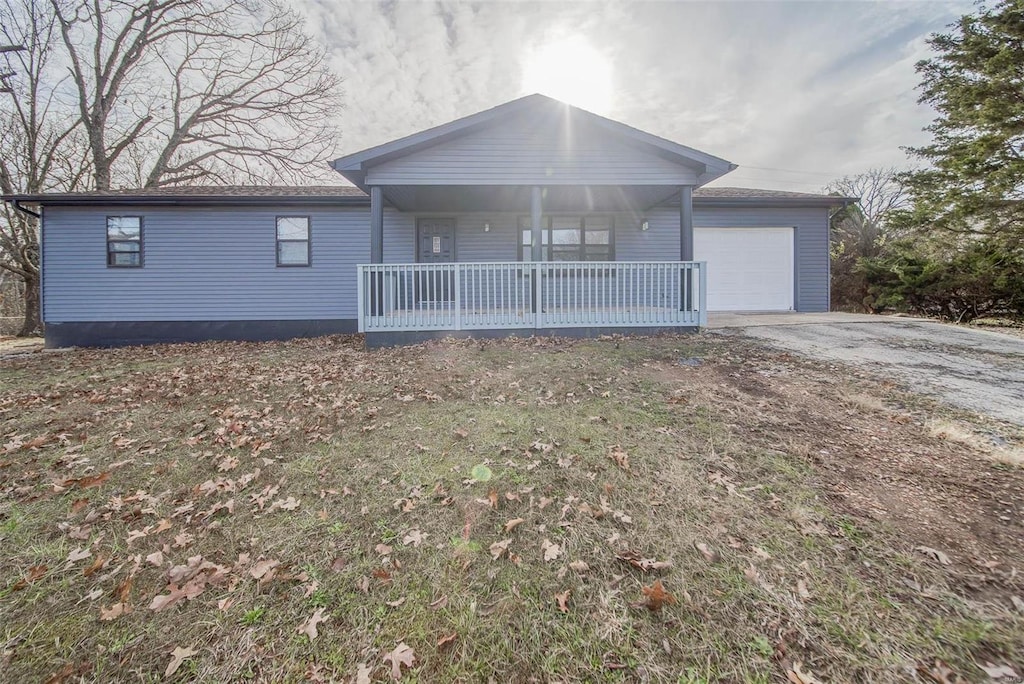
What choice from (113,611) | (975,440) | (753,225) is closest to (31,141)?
(113,611)

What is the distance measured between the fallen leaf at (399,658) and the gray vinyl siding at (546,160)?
805cm

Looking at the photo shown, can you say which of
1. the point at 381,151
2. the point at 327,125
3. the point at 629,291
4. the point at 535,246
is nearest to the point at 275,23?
the point at 327,125

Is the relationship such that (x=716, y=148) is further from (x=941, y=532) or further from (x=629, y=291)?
(x=941, y=532)

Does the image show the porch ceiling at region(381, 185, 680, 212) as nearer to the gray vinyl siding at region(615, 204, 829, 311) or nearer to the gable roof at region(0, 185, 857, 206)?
the gray vinyl siding at region(615, 204, 829, 311)

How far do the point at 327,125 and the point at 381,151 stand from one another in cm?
1480

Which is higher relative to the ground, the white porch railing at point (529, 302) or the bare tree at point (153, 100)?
the bare tree at point (153, 100)

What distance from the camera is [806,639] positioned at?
78.5 inches

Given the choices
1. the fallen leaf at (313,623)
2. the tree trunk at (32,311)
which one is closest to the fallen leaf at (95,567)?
the fallen leaf at (313,623)

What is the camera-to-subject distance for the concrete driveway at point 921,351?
15.7 ft

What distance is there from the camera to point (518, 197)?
32.9ft

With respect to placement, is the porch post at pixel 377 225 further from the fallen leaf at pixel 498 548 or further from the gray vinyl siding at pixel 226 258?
the fallen leaf at pixel 498 548

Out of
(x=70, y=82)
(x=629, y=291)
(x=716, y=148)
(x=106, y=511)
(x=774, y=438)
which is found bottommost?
(x=106, y=511)

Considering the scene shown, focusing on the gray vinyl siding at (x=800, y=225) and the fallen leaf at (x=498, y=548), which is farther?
the gray vinyl siding at (x=800, y=225)

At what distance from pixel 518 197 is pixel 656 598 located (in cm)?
910
